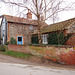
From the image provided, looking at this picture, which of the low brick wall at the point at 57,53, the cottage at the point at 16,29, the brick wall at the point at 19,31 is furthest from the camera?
the brick wall at the point at 19,31

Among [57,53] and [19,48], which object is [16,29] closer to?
[19,48]

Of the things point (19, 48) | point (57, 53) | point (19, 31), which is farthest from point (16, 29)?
point (57, 53)

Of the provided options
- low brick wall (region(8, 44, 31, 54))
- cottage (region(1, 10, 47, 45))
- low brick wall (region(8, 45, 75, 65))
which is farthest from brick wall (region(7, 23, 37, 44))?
low brick wall (region(8, 45, 75, 65))

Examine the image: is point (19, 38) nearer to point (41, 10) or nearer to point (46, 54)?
point (41, 10)

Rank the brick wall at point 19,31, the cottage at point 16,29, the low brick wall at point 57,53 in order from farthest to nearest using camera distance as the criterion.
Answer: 1. the brick wall at point 19,31
2. the cottage at point 16,29
3. the low brick wall at point 57,53

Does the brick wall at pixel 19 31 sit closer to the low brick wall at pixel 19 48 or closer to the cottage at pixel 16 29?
the cottage at pixel 16 29

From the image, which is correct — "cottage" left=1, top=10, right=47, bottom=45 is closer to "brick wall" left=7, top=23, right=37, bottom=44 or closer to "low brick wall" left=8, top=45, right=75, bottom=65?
"brick wall" left=7, top=23, right=37, bottom=44

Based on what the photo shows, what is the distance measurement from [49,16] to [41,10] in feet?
4.90

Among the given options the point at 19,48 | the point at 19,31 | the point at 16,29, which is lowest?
the point at 19,48

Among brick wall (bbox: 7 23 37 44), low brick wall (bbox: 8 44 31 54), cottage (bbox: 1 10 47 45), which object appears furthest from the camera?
brick wall (bbox: 7 23 37 44)

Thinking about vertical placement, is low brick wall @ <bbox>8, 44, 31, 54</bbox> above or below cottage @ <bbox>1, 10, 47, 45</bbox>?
below

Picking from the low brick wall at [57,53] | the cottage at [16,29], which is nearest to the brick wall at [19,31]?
the cottage at [16,29]

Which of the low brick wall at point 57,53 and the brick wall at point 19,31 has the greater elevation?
the brick wall at point 19,31

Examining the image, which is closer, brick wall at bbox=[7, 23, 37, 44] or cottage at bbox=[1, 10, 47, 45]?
cottage at bbox=[1, 10, 47, 45]
